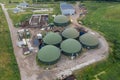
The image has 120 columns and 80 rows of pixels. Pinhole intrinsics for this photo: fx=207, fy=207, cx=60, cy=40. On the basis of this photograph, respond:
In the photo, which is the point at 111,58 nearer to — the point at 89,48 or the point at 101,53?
the point at 101,53

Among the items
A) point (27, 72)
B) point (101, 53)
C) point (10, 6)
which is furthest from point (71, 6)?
point (27, 72)

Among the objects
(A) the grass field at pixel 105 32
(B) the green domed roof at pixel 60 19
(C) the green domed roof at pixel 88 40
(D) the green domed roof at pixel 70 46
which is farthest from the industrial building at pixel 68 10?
(D) the green domed roof at pixel 70 46

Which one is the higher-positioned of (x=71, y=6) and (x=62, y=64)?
(x=71, y=6)

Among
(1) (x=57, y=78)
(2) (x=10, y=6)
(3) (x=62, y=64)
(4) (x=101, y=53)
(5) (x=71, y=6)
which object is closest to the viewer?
(1) (x=57, y=78)

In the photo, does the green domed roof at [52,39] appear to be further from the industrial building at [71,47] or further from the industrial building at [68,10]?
the industrial building at [68,10]

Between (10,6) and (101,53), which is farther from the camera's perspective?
(10,6)

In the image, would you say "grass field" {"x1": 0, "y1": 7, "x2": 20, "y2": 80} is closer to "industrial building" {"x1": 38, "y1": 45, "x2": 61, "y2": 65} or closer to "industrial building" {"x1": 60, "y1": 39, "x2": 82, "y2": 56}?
"industrial building" {"x1": 38, "y1": 45, "x2": 61, "y2": 65}
